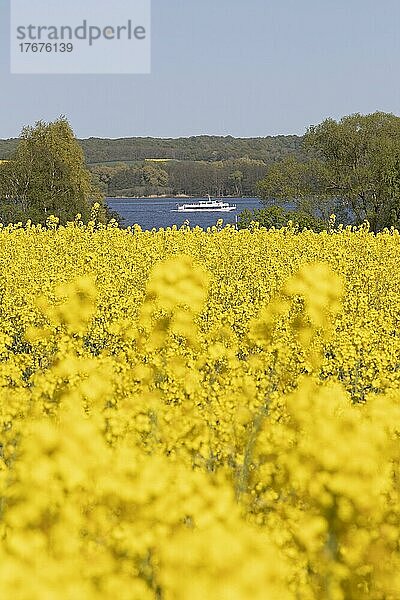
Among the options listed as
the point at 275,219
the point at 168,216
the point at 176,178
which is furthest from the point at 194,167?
the point at 275,219

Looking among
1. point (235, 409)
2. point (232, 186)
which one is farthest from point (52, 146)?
point (235, 409)

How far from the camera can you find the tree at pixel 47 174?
48031 mm

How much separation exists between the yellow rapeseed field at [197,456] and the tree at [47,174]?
38.3m

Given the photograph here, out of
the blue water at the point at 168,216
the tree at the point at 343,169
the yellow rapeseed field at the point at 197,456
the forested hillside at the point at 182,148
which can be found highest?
the forested hillside at the point at 182,148

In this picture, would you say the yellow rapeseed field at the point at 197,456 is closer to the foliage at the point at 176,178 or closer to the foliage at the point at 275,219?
the foliage at the point at 275,219

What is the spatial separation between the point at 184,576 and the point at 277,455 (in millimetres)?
2307

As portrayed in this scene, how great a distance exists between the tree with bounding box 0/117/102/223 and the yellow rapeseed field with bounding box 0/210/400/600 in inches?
1510

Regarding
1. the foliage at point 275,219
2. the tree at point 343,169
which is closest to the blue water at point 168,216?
the tree at point 343,169

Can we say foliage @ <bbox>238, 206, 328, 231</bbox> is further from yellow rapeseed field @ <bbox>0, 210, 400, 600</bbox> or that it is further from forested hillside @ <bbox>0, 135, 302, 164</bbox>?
forested hillside @ <bbox>0, 135, 302, 164</bbox>

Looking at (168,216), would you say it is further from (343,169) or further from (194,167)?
(343,169)

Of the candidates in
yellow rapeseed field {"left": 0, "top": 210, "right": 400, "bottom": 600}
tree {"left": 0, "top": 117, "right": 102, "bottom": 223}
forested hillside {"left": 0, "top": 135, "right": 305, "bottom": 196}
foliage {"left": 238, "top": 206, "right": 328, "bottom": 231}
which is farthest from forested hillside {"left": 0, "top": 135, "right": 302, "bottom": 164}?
yellow rapeseed field {"left": 0, "top": 210, "right": 400, "bottom": 600}

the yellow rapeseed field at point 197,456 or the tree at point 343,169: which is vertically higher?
the tree at point 343,169

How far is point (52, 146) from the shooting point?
1901 inches

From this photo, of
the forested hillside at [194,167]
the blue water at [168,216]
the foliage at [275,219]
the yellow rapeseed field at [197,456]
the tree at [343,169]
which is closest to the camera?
the yellow rapeseed field at [197,456]
